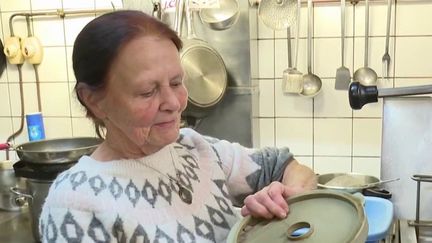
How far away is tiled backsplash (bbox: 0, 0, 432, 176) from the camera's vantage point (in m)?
1.53

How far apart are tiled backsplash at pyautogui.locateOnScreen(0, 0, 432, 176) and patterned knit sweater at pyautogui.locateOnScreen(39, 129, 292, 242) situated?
2.56ft

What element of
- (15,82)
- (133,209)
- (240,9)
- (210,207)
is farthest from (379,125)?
(15,82)

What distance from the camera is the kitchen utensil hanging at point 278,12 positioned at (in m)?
1.53

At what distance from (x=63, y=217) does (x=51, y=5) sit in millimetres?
1391

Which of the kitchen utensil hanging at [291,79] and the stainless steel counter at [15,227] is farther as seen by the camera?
the kitchen utensil hanging at [291,79]

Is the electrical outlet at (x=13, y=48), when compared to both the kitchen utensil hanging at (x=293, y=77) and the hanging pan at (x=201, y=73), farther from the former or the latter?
the kitchen utensil hanging at (x=293, y=77)

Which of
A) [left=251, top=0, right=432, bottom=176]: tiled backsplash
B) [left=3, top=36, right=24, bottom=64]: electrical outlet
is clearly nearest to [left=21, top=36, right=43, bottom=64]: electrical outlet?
[left=3, top=36, right=24, bottom=64]: electrical outlet

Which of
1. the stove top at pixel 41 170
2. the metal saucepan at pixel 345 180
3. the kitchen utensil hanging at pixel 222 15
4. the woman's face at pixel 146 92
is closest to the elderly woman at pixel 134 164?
the woman's face at pixel 146 92

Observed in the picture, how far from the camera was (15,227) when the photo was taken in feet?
4.63

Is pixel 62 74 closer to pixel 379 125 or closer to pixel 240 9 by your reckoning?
pixel 240 9

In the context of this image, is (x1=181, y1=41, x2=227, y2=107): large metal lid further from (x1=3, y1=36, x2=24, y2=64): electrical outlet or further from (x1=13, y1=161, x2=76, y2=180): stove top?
(x1=3, y1=36, x2=24, y2=64): electrical outlet

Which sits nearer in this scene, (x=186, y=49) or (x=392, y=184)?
(x=392, y=184)

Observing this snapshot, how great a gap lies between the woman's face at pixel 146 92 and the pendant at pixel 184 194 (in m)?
0.10

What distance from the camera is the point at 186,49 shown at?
1.45 m
